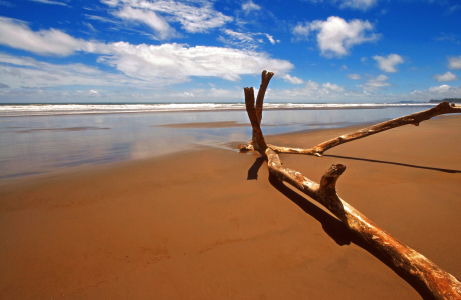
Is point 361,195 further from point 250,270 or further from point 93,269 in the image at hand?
point 93,269

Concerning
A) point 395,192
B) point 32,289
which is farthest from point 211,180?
point 395,192

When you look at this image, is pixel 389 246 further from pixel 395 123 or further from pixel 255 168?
pixel 395 123

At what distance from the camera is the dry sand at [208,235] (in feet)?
5.70

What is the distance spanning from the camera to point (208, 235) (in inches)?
91.7

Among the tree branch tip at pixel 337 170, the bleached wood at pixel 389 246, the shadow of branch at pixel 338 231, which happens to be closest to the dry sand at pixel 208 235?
the shadow of branch at pixel 338 231

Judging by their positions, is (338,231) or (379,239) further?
(338,231)

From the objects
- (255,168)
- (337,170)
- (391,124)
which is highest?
(391,124)

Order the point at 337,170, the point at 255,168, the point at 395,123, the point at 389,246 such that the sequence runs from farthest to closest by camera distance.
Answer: the point at 395,123 < the point at 255,168 < the point at 337,170 < the point at 389,246

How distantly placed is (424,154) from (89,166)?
739 cm

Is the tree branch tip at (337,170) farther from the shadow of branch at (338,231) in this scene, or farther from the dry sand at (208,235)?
the dry sand at (208,235)

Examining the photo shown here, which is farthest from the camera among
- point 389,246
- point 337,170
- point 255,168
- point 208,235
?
point 255,168

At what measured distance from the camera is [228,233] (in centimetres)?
237

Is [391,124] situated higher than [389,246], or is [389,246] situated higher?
[391,124]

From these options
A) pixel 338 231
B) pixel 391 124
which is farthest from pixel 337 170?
pixel 391 124
